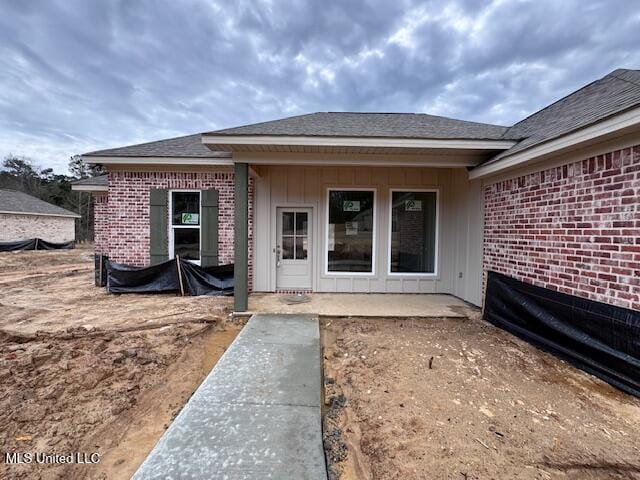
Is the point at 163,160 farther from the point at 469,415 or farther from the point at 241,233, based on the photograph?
the point at 469,415

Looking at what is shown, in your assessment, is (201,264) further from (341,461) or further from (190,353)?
(341,461)

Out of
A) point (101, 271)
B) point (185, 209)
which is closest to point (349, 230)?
point (185, 209)

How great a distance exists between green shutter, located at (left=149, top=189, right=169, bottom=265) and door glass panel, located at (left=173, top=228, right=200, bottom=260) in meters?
0.21

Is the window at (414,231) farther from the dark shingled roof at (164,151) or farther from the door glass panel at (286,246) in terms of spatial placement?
the dark shingled roof at (164,151)

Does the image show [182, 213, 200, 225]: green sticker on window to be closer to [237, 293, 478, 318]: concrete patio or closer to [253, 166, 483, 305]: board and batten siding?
[253, 166, 483, 305]: board and batten siding

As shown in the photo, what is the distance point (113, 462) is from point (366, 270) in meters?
5.55

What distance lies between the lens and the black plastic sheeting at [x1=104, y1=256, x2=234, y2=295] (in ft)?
22.1

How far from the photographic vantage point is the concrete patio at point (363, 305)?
5305 mm

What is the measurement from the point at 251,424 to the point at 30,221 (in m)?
27.3

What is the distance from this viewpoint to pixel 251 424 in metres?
2.35

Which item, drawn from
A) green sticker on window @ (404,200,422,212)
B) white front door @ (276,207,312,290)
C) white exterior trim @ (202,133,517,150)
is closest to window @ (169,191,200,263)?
white front door @ (276,207,312,290)

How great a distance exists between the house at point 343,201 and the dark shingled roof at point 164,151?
4 centimetres

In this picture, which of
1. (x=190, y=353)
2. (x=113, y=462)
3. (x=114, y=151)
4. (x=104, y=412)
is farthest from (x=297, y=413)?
(x=114, y=151)

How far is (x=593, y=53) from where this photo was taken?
11.8 m
